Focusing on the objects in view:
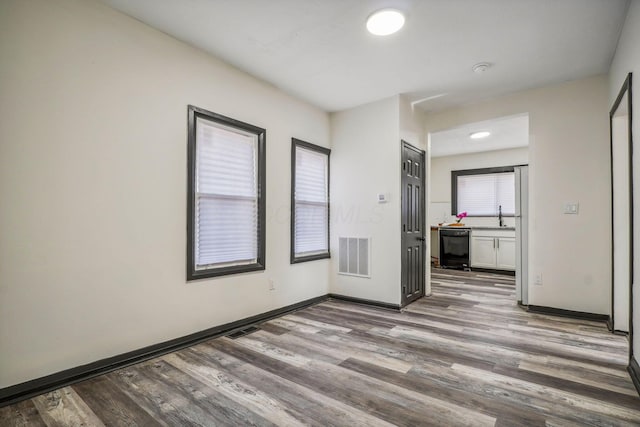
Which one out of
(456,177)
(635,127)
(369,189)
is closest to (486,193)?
(456,177)

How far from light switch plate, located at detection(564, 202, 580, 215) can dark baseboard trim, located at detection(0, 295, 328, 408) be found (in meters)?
3.75

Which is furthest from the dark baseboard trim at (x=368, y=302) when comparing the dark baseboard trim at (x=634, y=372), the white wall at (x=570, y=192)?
the dark baseboard trim at (x=634, y=372)

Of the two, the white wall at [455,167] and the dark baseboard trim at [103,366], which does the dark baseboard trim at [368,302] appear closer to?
the dark baseboard trim at [103,366]

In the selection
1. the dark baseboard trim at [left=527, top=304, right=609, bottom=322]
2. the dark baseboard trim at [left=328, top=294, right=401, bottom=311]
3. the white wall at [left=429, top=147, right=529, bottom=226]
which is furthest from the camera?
the white wall at [left=429, top=147, right=529, bottom=226]

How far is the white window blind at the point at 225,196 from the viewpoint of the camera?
297 cm

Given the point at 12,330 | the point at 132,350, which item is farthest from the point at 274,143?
the point at 12,330

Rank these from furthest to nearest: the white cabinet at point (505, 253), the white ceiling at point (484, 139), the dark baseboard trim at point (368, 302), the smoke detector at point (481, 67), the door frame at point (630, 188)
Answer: the white cabinet at point (505, 253)
the white ceiling at point (484, 139)
the dark baseboard trim at point (368, 302)
the smoke detector at point (481, 67)
the door frame at point (630, 188)

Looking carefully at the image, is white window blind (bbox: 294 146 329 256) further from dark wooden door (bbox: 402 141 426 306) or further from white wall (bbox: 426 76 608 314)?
white wall (bbox: 426 76 608 314)

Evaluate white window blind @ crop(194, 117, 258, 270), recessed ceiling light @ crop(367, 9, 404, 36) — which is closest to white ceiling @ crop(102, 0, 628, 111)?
recessed ceiling light @ crop(367, 9, 404, 36)

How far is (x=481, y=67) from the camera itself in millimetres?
3211

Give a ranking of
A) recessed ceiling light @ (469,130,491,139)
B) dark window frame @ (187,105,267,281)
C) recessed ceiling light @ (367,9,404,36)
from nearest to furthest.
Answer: recessed ceiling light @ (367,9,404,36) < dark window frame @ (187,105,267,281) < recessed ceiling light @ (469,130,491,139)

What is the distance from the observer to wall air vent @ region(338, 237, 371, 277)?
13.8 feet

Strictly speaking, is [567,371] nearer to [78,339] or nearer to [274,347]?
[274,347]

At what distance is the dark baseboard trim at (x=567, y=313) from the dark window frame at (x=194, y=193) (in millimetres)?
3247
